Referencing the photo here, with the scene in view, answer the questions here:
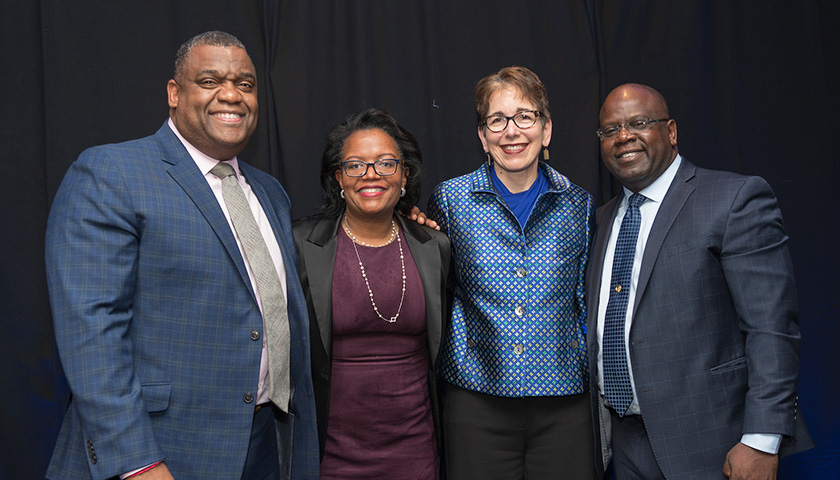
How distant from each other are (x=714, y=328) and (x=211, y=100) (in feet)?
5.43

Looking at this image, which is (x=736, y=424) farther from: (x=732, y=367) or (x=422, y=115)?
(x=422, y=115)

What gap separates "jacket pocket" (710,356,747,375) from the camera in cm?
182

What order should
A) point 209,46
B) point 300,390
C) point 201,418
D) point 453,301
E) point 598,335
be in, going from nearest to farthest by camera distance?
point 201,418 < point 209,46 < point 300,390 < point 598,335 < point 453,301

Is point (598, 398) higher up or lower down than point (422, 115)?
lower down

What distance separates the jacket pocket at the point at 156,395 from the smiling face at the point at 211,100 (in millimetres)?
676

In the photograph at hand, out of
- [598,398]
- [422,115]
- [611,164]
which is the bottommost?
[598,398]

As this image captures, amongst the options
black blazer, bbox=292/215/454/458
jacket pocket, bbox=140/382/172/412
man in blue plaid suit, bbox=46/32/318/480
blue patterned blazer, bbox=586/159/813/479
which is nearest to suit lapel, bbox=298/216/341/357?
black blazer, bbox=292/215/454/458

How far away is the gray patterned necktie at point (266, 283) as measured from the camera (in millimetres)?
1719

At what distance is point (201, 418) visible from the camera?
5.19 ft

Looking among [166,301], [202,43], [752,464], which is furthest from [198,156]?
[752,464]

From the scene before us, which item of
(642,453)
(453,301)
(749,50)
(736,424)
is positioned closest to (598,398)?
(642,453)

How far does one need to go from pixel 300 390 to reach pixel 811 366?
108 inches

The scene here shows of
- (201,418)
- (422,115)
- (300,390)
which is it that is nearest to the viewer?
(201,418)

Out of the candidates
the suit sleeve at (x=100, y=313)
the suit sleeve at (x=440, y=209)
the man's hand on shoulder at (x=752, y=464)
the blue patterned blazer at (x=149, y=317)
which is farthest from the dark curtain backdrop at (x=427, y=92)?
the man's hand on shoulder at (x=752, y=464)
